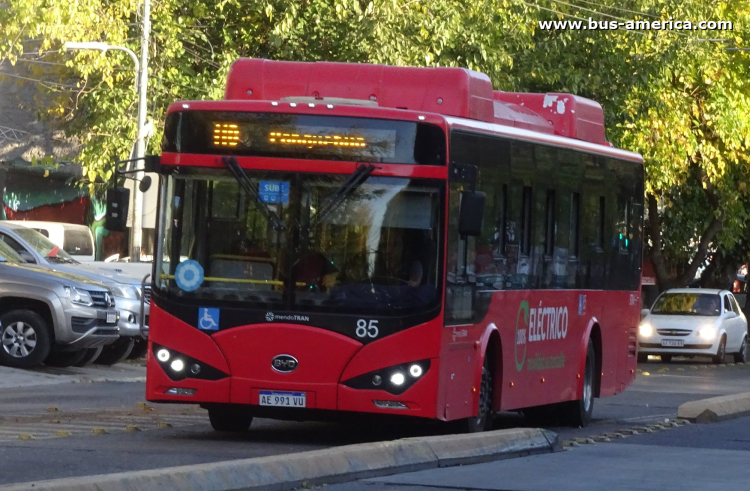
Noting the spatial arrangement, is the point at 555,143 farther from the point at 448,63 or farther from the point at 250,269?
the point at 448,63

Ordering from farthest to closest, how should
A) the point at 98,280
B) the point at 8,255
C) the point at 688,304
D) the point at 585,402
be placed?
the point at 688,304 → the point at 98,280 → the point at 8,255 → the point at 585,402

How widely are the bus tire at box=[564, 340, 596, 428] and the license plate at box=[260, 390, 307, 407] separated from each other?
4721 millimetres

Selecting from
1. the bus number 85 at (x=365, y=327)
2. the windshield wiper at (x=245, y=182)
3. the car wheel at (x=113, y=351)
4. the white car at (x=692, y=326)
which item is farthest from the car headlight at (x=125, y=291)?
the white car at (x=692, y=326)

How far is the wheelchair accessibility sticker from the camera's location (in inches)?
460

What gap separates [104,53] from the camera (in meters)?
27.8

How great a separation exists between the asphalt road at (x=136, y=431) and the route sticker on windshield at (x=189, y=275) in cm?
120

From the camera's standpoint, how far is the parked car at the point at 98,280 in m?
21.6

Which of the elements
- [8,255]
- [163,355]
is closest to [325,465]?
[163,355]

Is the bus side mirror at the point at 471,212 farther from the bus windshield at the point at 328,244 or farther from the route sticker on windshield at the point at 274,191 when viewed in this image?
the route sticker on windshield at the point at 274,191

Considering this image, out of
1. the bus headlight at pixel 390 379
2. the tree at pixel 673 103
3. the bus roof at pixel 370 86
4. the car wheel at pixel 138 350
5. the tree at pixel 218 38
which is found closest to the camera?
the bus headlight at pixel 390 379

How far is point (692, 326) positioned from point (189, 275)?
21510mm

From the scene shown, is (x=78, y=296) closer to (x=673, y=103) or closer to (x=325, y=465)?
(x=325, y=465)

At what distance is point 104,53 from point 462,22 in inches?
261

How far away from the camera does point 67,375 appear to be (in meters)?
20.5
